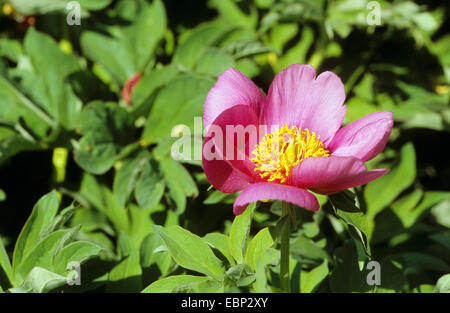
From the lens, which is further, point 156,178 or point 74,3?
point 74,3

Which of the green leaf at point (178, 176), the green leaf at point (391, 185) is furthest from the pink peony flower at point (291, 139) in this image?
the green leaf at point (391, 185)

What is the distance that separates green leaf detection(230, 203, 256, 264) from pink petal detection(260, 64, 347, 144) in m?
0.20

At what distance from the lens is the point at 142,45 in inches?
58.5

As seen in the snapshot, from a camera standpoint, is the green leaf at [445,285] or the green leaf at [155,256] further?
the green leaf at [155,256]

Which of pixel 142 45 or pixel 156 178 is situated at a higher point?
pixel 142 45

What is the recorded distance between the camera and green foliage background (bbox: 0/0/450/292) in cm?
98

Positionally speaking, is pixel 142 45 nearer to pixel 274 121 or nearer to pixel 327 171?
pixel 274 121

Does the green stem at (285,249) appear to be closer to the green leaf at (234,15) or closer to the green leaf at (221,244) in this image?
the green leaf at (221,244)

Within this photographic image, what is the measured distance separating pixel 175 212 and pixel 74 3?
2.25 ft

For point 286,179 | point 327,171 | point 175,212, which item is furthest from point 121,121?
point 327,171

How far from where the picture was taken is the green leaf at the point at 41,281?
84 centimetres

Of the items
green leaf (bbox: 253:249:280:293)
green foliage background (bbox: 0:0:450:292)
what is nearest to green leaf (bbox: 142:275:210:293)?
green foliage background (bbox: 0:0:450:292)

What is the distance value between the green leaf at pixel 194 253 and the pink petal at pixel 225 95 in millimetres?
197

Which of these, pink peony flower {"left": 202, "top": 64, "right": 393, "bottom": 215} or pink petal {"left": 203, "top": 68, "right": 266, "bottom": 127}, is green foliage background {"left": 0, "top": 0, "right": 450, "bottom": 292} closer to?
pink peony flower {"left": 202, "top": 64, "right": 393, "bottom": 215}
